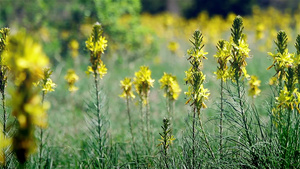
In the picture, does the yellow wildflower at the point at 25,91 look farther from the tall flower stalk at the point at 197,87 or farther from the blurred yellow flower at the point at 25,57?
the tall flower stalk at the point at 197,87

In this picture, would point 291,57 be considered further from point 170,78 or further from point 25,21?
point 25,21

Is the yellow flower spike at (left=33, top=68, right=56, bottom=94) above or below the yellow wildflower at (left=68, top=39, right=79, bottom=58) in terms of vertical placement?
below

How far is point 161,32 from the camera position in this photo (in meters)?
17.0

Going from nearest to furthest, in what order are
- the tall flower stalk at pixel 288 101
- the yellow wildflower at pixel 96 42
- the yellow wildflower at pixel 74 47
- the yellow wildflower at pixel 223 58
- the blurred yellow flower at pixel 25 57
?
the blurred yellow flower at pixel 25 57, the tall flower stalk at pixel 288 101, the yellow wildflower at pixel 223 58, the yellow wildflower at pixel 96 42, the yellow wildflower at pixel 74 47

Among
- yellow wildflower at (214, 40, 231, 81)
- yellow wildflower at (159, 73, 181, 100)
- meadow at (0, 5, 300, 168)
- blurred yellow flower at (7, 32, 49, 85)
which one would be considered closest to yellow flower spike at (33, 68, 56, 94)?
meadow at (0, 5, 300, 168)

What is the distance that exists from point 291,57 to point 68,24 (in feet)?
28.5

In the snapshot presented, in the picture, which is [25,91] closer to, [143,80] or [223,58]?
[223,58]

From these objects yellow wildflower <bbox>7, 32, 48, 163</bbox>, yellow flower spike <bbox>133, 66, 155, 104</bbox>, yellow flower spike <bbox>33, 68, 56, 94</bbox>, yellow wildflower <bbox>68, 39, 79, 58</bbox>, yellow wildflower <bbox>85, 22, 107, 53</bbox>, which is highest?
yellow wildflower <bbox>68, 39, 79, 58</bbox>

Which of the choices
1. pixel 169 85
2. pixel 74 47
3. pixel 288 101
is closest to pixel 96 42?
pixel 169 85

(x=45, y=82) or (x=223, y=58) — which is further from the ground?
(x=223, y=58)

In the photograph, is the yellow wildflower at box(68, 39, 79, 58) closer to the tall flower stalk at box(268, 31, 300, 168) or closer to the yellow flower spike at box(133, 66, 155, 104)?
the yellow flower spike at box(133, 66, 155, 104)

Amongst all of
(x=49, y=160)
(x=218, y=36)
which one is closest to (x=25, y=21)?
(x=218, y=36)

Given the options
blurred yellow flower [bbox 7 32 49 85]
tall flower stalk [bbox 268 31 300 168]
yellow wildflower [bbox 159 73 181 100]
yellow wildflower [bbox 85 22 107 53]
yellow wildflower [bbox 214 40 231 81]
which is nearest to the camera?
blurred yellow flower [bbox 7 32 49 85]

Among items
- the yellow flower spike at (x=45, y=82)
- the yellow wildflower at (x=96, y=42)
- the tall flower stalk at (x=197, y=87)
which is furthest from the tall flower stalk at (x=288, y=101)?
the yellow flower spike at (x=45, y=82)
